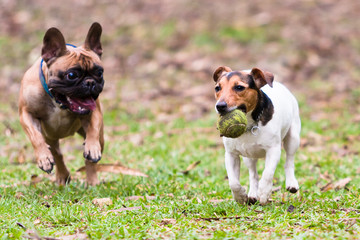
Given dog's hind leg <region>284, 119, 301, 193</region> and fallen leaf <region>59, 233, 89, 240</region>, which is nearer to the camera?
fallen leaf <region>59, 233, 89, 240</region>

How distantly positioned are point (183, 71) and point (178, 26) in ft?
8.54

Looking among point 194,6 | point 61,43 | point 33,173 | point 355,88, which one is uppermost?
point 194,6

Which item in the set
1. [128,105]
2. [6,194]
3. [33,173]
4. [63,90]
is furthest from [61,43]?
[128,105]

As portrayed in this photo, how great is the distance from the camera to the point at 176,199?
18.2 ft

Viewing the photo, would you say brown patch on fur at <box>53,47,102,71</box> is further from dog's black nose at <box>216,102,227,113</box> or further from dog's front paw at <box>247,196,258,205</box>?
dog's front paw at <box>247,196,258,205</box>

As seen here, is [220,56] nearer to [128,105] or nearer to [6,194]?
[128,105]

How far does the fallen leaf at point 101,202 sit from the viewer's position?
528 centimetres

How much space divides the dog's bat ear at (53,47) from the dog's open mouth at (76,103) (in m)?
0.39

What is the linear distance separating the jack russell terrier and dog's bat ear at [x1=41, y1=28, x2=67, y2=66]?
1.76 meters

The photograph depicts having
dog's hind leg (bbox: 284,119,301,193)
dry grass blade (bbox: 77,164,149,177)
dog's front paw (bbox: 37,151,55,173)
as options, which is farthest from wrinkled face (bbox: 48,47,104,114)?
dog's hind leg (bbox: 284,119,301,193)

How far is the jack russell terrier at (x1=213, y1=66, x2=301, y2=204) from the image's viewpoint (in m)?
4.74

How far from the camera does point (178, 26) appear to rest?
16172mm

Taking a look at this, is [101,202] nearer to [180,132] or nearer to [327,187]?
[327,187]

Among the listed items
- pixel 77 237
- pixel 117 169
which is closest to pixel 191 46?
pixel 117 169
